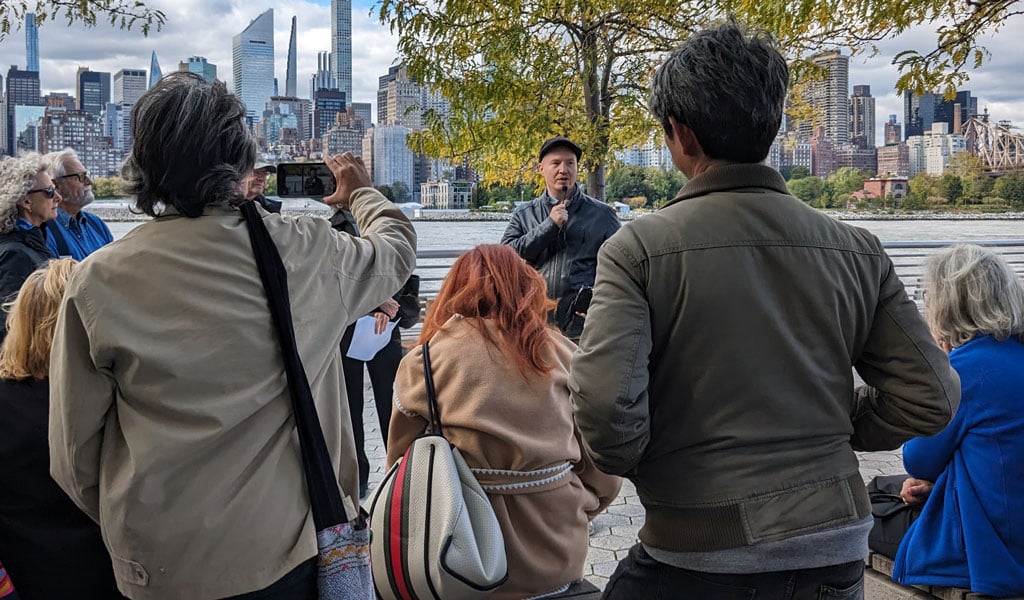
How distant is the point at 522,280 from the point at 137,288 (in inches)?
62.1

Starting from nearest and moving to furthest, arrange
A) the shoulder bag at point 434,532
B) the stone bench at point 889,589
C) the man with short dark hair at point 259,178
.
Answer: the man with short dark hair at point 259,178 < the shoulder bag at point 434,532 < the stone bench at point 889,589

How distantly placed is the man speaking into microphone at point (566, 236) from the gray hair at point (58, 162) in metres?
2.57

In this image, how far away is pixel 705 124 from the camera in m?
1.73

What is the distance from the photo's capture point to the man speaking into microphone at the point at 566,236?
5.18 meters

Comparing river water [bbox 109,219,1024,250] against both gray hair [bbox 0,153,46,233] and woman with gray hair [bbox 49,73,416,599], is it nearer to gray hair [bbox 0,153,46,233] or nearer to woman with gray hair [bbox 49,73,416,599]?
gray hair [bbox 0,153,46,233]

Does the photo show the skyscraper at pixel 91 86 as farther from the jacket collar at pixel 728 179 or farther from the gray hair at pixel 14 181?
the jacket collar at pixel 728 179

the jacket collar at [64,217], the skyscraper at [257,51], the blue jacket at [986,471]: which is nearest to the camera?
the blue jacket at [986,471]

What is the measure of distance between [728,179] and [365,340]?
140 inches

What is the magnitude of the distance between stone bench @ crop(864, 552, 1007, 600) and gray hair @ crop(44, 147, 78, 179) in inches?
174

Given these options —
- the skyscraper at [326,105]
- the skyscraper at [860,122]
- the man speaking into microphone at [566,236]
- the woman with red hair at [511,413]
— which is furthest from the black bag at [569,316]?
the skyscraper at [860,122]

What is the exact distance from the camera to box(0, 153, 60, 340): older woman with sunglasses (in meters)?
4.01

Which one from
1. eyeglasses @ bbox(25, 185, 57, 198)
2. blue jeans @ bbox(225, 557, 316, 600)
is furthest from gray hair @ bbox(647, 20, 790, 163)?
eyeglasses @ bbox(25, 185, 57, 198)

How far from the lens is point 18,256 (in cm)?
404

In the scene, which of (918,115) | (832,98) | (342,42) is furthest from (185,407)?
(342,42)
